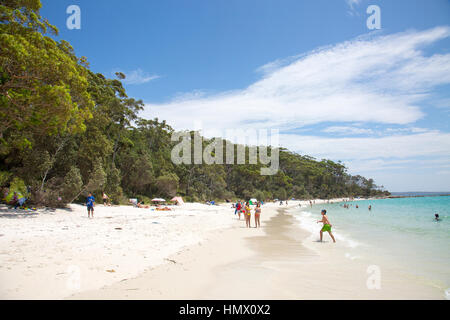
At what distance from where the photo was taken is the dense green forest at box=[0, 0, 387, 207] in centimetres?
1116

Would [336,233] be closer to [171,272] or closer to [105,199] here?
[171,272]

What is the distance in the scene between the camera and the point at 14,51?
9.85 m

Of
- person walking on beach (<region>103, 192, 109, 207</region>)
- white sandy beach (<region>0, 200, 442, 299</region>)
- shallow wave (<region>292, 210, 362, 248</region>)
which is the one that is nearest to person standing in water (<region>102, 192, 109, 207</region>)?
person walking on beach (<region>103, 192, 109, 207</region>)

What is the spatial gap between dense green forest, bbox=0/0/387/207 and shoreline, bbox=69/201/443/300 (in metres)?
10.3

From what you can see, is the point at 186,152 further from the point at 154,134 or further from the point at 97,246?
the point at 97,246

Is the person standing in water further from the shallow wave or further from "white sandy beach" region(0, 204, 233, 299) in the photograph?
the shallow wave

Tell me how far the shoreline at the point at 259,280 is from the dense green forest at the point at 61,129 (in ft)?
33.7

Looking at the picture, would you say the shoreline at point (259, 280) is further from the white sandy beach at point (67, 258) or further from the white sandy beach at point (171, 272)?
the white sandy beach at point (67, 258)

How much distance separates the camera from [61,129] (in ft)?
45.3

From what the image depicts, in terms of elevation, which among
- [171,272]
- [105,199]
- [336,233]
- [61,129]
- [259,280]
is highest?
[61,129]

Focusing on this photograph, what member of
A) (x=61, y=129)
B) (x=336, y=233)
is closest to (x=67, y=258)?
A: (x=61, y=129)

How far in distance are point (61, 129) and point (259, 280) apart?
1352 centimetres
